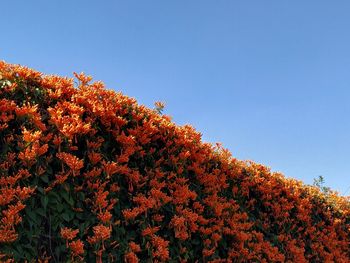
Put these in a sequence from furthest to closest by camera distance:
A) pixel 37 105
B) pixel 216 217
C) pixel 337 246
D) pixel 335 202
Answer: pixel 335 202 → pixel 337 246 → pixel 216 217 → pixel 37 105

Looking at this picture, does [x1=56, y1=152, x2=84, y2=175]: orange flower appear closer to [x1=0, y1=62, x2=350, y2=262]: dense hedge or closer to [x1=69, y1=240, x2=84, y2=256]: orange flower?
[x1=0, y1=62, x2=350, y2=262]: dense hedge

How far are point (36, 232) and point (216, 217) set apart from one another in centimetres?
275

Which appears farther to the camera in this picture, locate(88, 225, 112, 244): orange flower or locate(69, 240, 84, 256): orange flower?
locate(88, 225, 112, 244): orange flower

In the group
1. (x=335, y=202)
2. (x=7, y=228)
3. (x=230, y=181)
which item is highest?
(x=335, y=202)

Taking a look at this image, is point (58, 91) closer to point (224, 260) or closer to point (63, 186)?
point (63, 186)

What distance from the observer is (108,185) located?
473 centimetres

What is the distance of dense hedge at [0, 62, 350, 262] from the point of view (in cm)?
405

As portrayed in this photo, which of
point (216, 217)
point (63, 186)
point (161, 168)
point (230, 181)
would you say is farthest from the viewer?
point (230, 181)

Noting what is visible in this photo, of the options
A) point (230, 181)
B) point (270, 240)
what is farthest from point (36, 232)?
point (270, 240)

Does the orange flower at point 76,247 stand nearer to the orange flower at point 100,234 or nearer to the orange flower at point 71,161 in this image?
the orange flower at point 100,234

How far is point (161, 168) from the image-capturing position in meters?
5.54

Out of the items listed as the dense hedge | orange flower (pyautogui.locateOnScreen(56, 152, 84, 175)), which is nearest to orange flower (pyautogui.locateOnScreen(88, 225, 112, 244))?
the dense hedge

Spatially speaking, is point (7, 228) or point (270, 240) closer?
point (7, 228)

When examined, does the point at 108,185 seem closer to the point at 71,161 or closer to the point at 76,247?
the point at 71,161
